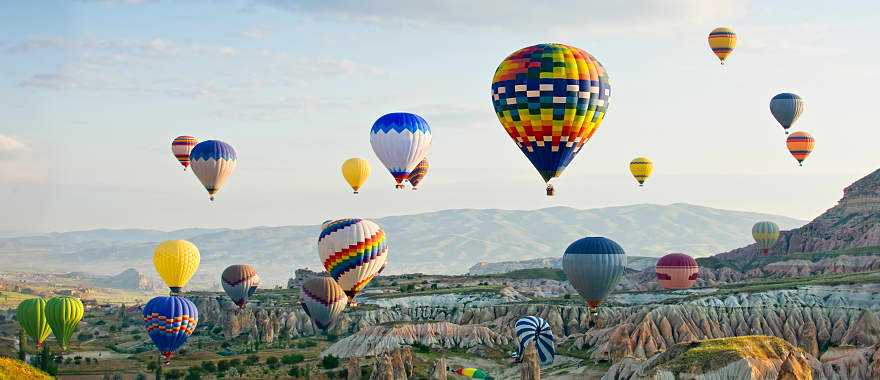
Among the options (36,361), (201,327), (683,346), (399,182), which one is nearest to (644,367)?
(683,346)

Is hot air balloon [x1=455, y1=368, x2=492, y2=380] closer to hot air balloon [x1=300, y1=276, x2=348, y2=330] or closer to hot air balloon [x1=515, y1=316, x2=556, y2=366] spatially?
hot air balloon [x1=515, y1=316, x2=556, y2=366]

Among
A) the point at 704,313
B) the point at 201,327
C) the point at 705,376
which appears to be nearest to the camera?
the point at 705,376

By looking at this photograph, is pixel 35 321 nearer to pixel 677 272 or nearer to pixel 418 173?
pixel 418 173

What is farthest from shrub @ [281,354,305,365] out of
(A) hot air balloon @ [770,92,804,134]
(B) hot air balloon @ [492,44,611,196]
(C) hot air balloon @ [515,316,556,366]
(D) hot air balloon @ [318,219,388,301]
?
(A) hot air balloon @ [770,92,804,134]

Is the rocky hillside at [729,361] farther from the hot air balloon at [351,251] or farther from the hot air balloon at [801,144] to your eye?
the hot air balloon at [801,144]

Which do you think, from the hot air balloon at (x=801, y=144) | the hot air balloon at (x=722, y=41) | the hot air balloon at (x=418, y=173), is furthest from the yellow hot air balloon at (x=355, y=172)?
the hot air balloon at (x=801, y=144)

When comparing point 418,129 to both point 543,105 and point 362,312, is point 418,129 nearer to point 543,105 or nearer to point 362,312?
point 543,105
